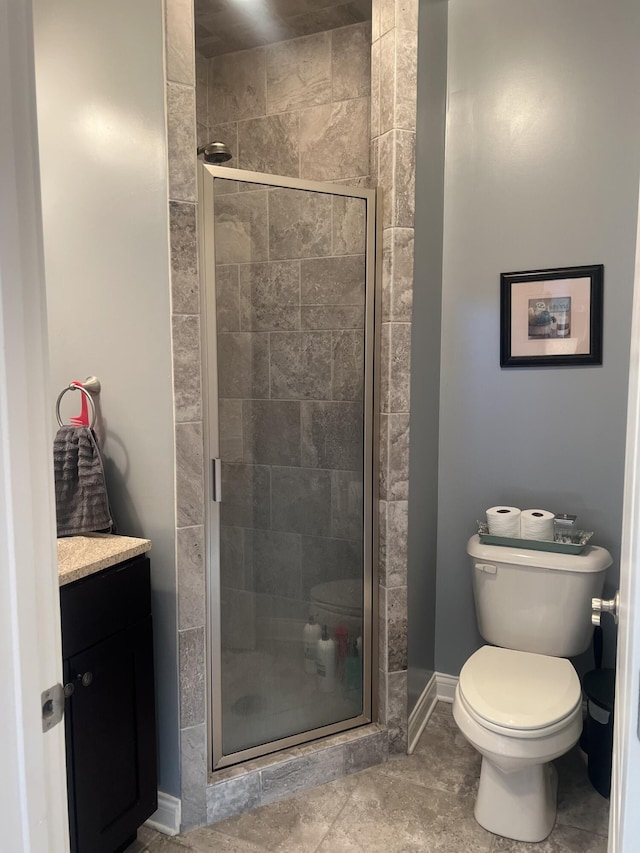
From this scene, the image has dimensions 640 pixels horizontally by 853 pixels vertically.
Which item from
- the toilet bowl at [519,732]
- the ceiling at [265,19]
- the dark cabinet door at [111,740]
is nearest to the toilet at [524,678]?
the toilet bowl at [519,732]

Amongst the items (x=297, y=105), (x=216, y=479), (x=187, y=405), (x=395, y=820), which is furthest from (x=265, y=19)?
(x=395, y=820)

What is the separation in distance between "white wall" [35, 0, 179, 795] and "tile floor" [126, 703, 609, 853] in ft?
0.87

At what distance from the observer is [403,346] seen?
7.07 feet

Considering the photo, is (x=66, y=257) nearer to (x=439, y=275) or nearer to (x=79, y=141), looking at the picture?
(x=79, y=141)

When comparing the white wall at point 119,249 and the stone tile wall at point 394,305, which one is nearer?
the white wall at point 119,249

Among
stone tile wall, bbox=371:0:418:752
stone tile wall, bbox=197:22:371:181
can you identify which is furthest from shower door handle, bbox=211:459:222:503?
stone tile wall, bbox=197:22:371:181

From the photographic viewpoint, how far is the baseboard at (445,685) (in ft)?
8.63

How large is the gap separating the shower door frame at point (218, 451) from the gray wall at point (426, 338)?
16cm

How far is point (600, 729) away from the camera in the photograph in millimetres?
2020

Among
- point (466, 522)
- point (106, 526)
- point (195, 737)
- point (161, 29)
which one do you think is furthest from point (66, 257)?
point (466, 522)

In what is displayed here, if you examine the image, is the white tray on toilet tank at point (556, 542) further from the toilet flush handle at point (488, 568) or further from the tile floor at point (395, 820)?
the tile floor at point (395, 820)

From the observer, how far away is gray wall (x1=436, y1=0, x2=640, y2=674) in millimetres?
2184

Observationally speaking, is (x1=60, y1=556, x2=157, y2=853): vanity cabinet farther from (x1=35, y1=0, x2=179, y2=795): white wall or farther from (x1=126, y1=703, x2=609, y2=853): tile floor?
(x1=126, y1=703, x2=609, y2=853): tile floor

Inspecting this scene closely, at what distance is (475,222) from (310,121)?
843 mm
